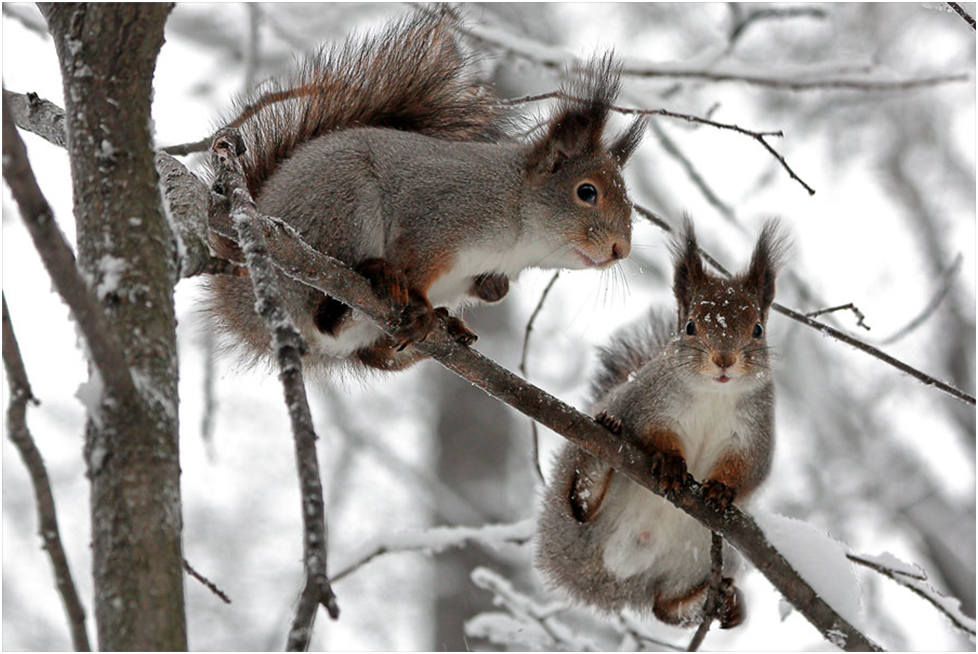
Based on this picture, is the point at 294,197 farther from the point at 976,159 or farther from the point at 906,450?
the point at 976,159

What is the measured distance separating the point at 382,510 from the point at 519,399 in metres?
5.46

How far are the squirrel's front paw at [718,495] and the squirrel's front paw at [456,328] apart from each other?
1.74 ft

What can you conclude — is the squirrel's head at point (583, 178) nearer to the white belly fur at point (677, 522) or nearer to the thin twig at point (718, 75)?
the white belly fur at point (677, 522)

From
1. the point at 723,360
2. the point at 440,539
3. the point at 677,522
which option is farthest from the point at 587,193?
the point at 440,539

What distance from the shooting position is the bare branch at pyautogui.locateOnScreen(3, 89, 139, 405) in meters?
0.81

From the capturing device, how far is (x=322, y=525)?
0.74m

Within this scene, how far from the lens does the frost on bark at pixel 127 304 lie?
2.68ft

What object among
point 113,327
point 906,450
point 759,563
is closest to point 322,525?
point 113,327

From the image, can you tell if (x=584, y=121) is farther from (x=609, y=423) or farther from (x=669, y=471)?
(x=669, y=471)

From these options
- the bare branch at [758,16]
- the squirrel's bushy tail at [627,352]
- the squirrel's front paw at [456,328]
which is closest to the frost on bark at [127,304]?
the squirrel's front paw at [456,328]

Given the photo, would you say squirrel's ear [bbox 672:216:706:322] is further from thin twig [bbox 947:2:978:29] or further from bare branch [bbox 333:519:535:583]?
thin twig [bbox 947:2:978:29]

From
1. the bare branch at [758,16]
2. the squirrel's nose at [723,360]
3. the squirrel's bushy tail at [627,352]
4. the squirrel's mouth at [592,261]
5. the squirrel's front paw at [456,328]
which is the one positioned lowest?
the squirrel's front paw at [456,328]

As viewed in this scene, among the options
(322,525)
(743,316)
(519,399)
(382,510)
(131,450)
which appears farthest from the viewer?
(382,510)

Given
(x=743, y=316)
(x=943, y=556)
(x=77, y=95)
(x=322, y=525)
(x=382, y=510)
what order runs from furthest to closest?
(x=382, y=510) → (x=943, y=556) → (x=743, y=316) → (x=77, y=95) → (x=322, y=525)
